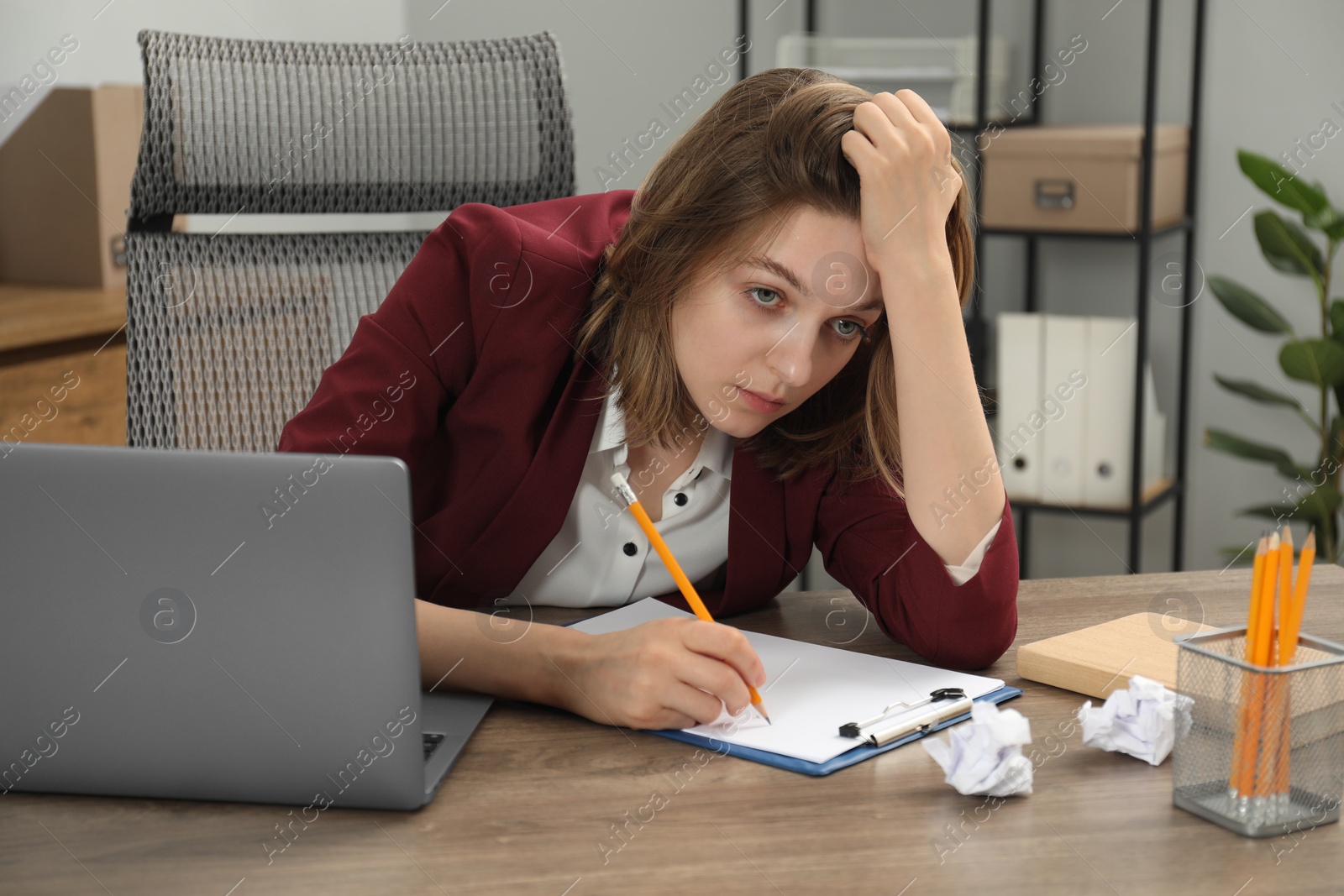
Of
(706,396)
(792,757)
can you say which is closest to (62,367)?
A: (706,396)

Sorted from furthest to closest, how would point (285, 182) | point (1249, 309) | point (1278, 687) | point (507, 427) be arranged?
point (1249, 309) < point (285, 182) < point (507, 427) < point (1278, 687)

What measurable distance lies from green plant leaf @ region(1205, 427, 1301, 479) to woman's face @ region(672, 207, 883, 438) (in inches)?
64.9

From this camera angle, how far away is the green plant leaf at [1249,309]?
2.38m

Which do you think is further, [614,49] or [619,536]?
[614,49]

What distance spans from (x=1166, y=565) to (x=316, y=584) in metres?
2.40

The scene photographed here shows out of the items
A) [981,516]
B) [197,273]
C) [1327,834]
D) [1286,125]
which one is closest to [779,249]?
[981,516]

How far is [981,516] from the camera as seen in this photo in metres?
1.02

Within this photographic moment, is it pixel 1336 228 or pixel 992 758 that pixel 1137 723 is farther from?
pixel 1336 228

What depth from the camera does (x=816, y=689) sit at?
0.89 meters

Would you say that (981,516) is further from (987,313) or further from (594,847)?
(987,313)

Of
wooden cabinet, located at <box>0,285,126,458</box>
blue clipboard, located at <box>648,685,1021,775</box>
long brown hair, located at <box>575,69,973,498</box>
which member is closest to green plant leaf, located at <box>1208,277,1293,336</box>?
long brown hair, located at <box>575,69,973,498</box>

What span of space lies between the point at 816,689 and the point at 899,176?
0.40m

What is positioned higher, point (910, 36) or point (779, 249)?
point (910, 36)

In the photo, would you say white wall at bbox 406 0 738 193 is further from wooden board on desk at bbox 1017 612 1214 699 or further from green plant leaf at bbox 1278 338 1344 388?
wooden board on desk at bbox 1017 612 1214 699
